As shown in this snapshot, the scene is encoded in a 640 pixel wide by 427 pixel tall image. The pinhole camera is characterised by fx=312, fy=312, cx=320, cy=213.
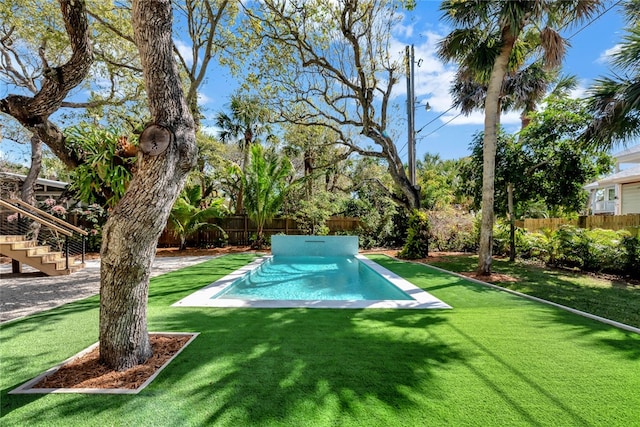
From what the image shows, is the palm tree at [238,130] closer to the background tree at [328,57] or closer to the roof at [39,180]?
the background tree at [328,57]

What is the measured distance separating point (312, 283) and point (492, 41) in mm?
7953

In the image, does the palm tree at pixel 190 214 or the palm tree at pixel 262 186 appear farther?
the palm tree at pixel 262 186

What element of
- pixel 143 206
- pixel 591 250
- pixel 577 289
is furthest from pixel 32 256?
pixel 591 250

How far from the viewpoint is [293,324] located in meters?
4.50

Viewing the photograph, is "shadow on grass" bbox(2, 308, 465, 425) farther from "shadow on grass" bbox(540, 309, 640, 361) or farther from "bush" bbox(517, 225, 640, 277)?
"bush" bbox(517, 225, 640, 277)


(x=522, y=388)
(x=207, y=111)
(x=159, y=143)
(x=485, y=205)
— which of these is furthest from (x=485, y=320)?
(x=207, y=111)

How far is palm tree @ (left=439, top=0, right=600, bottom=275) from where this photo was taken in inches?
290

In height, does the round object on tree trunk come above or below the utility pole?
below

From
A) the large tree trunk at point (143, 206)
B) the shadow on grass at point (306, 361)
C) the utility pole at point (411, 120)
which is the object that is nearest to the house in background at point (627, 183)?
the utility pole at point (411, 120)

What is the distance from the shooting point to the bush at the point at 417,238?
12.1 metres

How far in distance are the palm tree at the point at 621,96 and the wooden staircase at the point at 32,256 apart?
1435cm

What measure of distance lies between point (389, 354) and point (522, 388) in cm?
124

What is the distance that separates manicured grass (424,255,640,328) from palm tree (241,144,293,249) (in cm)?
862

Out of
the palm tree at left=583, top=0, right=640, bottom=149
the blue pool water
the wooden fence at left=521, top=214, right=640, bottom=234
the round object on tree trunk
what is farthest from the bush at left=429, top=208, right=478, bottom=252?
the round object on tree trunk
